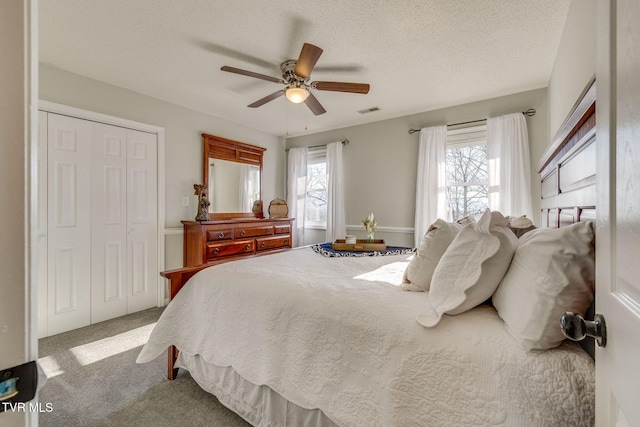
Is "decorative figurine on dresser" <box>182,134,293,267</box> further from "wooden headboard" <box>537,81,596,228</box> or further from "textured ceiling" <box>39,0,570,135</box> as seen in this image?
"wooden headboard" <box>537,81,596,228</box>

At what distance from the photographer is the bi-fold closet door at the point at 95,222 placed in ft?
8.68

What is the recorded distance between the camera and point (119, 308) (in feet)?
10.2

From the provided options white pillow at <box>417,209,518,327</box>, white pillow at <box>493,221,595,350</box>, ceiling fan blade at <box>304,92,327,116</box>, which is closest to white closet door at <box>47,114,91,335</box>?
ceiling fan blade at <box>304,92,327,116</box>

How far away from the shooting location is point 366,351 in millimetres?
1122

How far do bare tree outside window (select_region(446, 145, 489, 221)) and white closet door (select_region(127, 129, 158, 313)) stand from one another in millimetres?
3676

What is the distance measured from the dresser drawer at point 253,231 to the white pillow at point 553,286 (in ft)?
10.9

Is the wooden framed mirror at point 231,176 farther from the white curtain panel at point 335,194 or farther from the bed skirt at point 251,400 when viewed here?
the bed skirt at point 251,400

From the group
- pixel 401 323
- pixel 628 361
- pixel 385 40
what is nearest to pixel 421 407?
pixel 401 323

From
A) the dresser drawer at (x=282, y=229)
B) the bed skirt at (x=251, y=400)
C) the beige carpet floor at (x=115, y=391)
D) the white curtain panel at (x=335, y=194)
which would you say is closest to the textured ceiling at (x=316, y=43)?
the white curtain panel at (x=335, y=194)

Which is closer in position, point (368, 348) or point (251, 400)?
point (368, 348)

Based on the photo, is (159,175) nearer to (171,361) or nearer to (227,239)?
(227,239)

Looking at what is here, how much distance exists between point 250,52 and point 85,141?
1.94 m

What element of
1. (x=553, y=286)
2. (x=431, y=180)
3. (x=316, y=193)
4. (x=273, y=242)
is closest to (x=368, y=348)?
(x=553, y=286)

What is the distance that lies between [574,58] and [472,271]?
5.69ft
